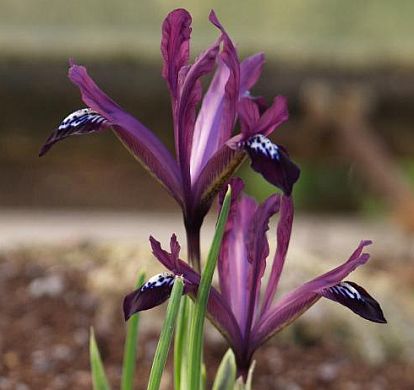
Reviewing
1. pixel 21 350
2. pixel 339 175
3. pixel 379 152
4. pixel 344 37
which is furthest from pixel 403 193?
pixel 339 175

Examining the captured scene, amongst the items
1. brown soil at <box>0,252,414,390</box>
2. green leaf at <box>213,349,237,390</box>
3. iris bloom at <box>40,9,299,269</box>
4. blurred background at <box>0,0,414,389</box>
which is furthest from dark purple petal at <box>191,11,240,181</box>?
blurred background at <box>0,0,414,389</box>

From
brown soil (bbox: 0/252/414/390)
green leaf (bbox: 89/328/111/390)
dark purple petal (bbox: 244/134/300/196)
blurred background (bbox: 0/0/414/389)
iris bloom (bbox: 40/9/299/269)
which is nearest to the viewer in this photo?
dark purple petal (bbox: 244/134/300/196)

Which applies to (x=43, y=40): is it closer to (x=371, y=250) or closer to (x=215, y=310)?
(x=371, y=250)

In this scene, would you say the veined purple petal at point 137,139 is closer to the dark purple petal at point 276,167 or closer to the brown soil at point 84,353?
the dark purple petal at point 276,167

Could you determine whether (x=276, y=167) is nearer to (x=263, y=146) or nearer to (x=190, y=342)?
(x=263, y=146)

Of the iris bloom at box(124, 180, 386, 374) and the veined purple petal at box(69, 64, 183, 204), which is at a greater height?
the veined purple petal at box(69, 64, 183, 204)

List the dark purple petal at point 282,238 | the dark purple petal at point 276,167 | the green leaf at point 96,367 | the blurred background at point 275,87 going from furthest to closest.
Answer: the blurred background at point 275,87 < the green leaf at point 96,367 < the dark purple petal at point 282,238 < the dark purple petal at point 276,167

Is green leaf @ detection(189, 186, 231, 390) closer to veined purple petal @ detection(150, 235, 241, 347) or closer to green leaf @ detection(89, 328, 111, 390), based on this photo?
veined purple petal @ detection(150, 235, 241, 347)

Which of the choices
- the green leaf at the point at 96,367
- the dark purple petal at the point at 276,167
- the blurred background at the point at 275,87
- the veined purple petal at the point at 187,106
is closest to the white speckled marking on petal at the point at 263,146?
the dark purple petal at the point at 276,167
